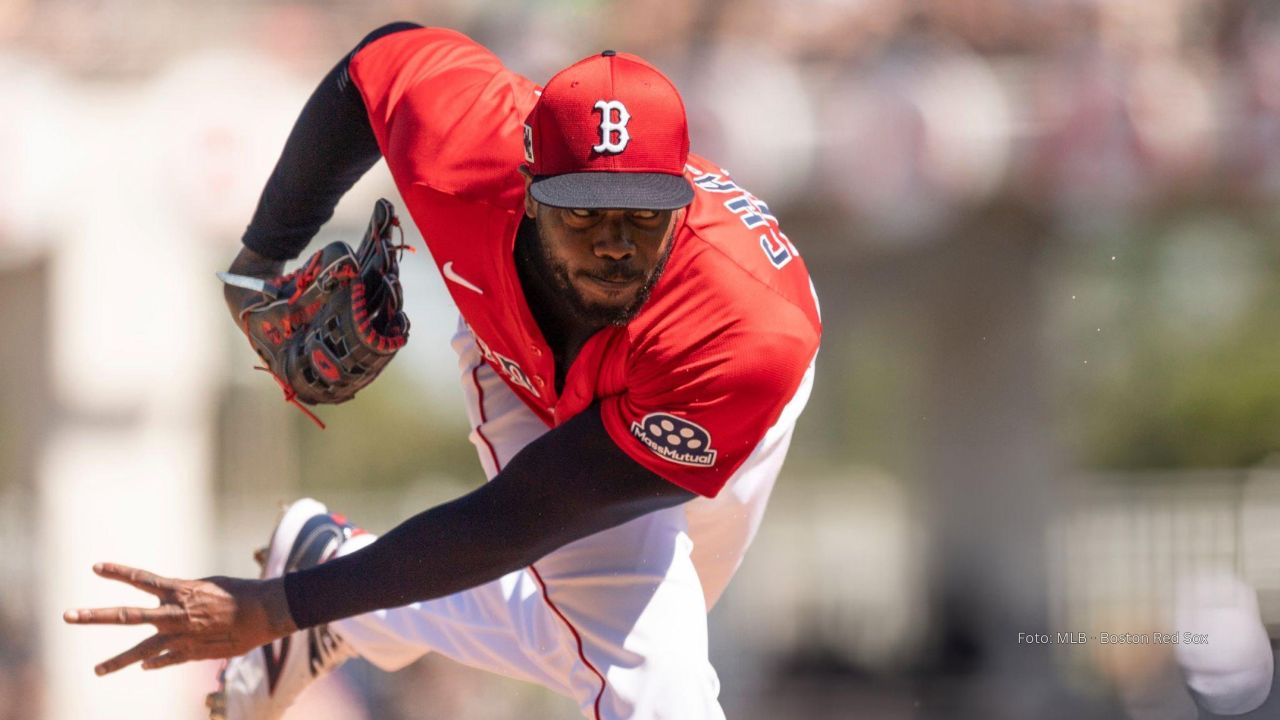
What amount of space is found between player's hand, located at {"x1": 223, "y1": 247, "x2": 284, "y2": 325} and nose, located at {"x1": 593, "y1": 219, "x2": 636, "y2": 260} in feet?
4.56

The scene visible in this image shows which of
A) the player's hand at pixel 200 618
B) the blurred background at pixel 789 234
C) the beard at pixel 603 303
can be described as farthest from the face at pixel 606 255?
the blurred background at pixel 789 234

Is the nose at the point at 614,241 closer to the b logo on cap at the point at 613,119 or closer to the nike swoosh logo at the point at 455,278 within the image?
the b logo on cap at the point at 613,119

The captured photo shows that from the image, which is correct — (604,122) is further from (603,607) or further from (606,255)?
(603,607)

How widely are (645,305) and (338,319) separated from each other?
38.5 inches

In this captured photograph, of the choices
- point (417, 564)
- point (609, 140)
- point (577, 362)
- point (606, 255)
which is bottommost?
point (417, 564)

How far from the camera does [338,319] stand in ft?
13.2

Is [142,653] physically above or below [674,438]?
below

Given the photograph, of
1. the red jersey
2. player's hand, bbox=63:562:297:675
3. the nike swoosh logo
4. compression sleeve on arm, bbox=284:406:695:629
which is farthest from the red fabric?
player's hand, bbox=63:562:297:675

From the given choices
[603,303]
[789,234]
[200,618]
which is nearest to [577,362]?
[603,303]

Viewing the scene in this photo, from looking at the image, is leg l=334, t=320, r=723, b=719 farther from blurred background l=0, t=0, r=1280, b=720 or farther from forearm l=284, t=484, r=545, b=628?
blurred background l=0, t=0, r=1280, b=720

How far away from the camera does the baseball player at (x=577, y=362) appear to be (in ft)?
10.9

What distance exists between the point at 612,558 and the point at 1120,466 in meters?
12.5

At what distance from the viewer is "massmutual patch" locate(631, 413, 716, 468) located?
346 centimetres

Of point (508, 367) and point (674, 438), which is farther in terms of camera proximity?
point (508, 367)
